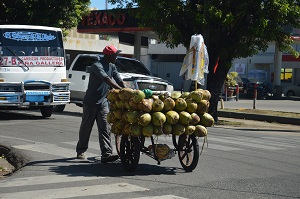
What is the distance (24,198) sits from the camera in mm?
6836

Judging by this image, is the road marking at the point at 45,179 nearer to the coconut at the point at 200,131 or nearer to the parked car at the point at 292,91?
the coconut at the point at 200,131

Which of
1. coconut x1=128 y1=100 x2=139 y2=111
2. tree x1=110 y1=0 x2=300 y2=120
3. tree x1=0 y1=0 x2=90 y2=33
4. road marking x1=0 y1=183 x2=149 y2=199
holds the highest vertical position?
tree x1=0 y1=0 x2=90 y2=33

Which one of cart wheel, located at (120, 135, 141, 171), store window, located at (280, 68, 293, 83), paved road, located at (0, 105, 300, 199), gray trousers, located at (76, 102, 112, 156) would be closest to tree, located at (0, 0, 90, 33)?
paved road, located at (0, 105, 300, 199)

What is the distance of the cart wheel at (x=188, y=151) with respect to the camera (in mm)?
8617

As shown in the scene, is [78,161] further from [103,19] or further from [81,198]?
[103,19]

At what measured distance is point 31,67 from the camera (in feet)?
54.2

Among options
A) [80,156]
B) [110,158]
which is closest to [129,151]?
[110,158]

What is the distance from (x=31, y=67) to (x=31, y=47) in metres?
0.64

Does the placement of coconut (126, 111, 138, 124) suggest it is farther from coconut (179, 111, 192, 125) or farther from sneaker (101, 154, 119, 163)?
sneaker (101, 154, 119, 163)

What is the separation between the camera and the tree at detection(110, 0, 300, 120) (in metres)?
17.8

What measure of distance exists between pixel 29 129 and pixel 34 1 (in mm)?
11846

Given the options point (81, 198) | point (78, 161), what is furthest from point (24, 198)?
point (78, 161)

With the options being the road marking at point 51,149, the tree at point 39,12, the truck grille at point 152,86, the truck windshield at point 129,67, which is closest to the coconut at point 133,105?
the road marking at point 51,149

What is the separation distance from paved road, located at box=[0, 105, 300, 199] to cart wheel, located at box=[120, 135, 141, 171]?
0.46 ft
